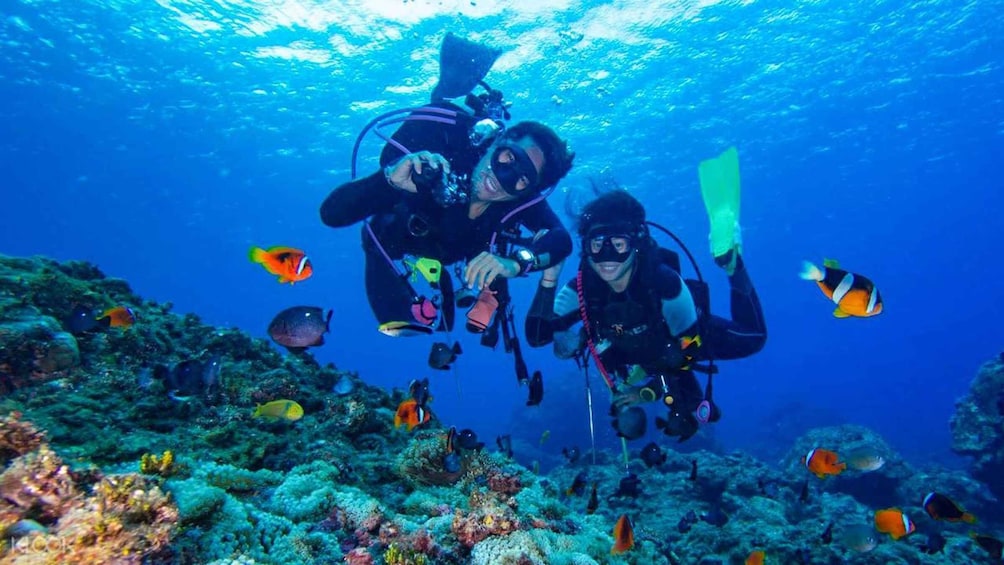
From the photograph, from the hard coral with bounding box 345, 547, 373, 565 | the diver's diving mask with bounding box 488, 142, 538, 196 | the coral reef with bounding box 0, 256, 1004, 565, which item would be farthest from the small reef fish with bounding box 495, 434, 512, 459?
the hard coral with bounding box 345, 547, 373, 565

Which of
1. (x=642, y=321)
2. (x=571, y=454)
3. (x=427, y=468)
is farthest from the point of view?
(x=571, y=454)

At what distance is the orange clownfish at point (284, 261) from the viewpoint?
12.7ft

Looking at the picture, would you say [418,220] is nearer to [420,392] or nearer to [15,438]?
[420,392]

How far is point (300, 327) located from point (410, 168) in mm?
2044

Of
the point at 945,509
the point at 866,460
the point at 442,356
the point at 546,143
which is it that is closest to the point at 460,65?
the point at 546,143

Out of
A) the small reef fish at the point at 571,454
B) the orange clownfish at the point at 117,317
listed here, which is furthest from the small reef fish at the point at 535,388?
the orange clownfish at the point at 117,317

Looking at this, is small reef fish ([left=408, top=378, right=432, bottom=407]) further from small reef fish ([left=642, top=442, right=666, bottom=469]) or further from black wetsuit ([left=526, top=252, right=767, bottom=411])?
small reef fish ([left=642, top=442, right=666, bottom=469])

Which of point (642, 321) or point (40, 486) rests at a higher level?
point (642, 321)

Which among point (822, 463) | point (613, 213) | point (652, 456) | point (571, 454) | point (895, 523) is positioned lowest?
point (895, 523)

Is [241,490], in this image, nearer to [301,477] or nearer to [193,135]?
[301,477]

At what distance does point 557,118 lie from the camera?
24.2 m

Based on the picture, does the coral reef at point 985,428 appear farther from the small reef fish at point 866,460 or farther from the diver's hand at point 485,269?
the diver's hand at point 485,269

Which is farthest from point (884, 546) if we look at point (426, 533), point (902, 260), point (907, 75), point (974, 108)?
point (902, 260)

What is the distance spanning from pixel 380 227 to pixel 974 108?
127 feet
